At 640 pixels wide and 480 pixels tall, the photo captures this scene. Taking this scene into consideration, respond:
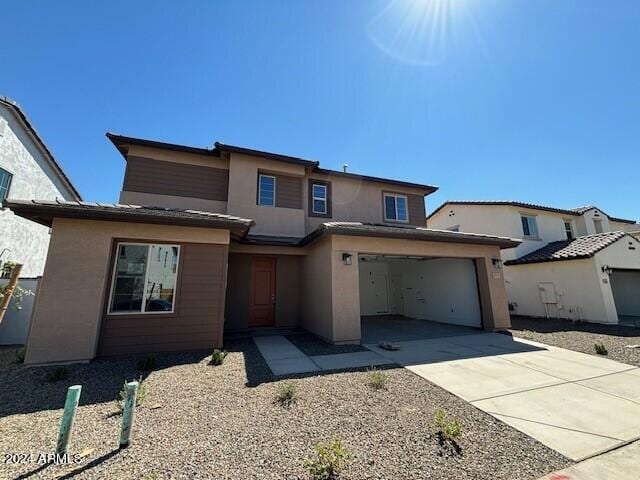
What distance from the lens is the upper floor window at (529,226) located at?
52.9 feet

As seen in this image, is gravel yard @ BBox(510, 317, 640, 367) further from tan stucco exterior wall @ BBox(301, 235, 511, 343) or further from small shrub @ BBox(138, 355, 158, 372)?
small shrub @ BBox(138, 355, 158, 372)

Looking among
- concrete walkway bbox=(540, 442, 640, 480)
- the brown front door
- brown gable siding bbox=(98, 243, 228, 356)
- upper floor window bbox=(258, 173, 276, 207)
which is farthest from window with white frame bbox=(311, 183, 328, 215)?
concrete walkway bbox=(540, 442, 640, 480)

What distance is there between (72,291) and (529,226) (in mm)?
21690

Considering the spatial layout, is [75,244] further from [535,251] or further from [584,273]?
[535,251]

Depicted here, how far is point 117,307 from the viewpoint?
258 inches

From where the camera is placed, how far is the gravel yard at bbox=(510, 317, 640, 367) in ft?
23.7

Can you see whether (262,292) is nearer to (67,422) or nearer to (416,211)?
(67,422)

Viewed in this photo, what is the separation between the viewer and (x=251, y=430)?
3436 mm

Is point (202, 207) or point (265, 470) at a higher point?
point (202, 207)

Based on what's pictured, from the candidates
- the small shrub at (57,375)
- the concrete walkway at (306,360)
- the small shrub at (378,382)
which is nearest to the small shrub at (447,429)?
the small shrub at (378,382)

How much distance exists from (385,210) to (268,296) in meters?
7.10

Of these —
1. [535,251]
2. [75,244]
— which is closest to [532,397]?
[75,244]

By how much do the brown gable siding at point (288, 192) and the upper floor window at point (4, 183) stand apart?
33.3 feet

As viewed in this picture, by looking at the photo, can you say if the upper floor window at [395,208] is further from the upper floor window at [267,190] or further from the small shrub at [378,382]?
the small shrub at [378,382]
